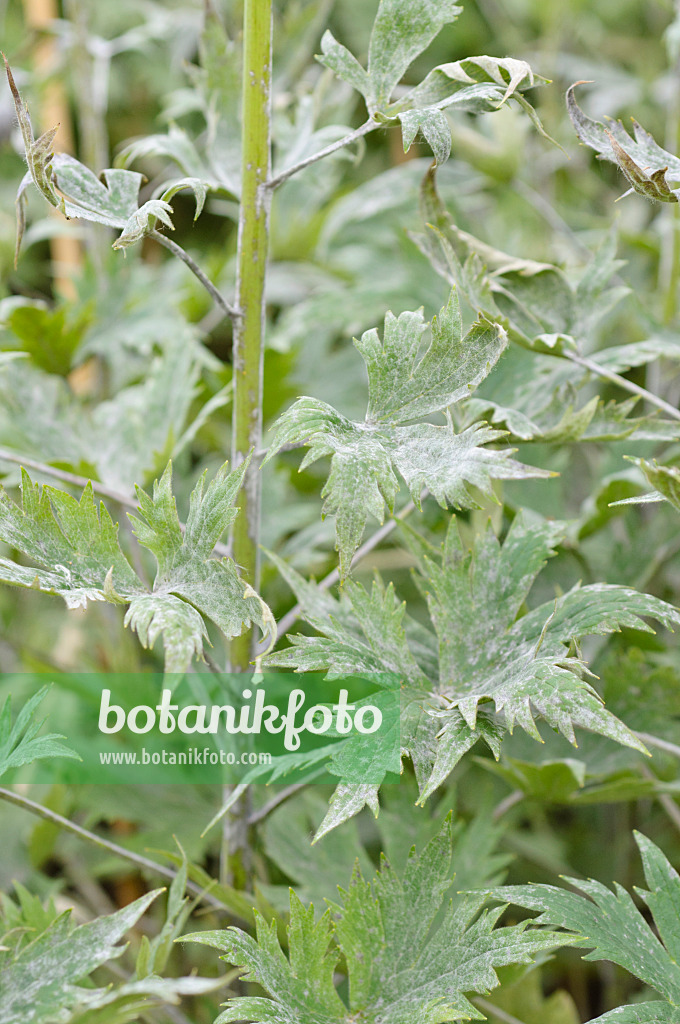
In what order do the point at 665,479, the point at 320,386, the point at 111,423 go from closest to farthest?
1. the point at 665,479
2. the point at 111,423
3. the point at 320,386

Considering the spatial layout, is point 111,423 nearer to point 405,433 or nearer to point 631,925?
point 405,433

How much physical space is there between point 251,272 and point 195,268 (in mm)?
41

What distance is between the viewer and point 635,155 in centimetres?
48

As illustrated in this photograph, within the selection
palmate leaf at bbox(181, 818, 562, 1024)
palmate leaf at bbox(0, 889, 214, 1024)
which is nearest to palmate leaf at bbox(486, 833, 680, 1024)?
palmate leaf at bbox(181, 818, 562, 1024)

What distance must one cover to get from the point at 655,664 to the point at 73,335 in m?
0.62

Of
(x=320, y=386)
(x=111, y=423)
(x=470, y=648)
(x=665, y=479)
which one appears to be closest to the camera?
(x=665, y=479)

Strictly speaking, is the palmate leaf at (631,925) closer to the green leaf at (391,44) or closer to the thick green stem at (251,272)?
the thick green stem at (251,272)

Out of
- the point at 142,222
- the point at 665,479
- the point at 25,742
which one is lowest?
the point at 25,742

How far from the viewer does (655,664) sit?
668mm

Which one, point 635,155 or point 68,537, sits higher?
point 635,155

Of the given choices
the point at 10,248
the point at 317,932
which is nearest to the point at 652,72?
the point at 10,248

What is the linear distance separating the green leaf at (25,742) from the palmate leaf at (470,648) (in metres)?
0.13

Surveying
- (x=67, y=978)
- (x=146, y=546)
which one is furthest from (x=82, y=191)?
(x=67, y=978)

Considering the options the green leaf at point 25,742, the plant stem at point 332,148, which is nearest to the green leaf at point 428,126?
the plant stem at point 332,148
